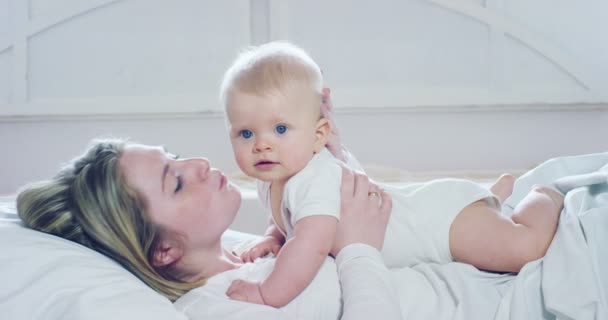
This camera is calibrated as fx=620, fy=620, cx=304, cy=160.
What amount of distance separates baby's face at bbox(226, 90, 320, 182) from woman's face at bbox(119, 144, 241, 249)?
0.08 metres

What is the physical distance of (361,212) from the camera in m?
1.06

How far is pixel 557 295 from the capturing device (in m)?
0.94

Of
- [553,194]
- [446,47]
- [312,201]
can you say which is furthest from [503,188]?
[446,47]

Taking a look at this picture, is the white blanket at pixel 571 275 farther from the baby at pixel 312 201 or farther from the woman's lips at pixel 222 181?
the woman's lips at pixel 222 181

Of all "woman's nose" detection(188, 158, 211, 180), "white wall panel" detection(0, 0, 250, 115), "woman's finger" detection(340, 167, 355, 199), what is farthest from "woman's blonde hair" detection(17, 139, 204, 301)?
"white wall panel" detection(0, 0, 250, 115)

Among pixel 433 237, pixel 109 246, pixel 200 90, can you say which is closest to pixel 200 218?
pixel 109 246

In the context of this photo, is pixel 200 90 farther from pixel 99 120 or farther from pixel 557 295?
pixel 557 295

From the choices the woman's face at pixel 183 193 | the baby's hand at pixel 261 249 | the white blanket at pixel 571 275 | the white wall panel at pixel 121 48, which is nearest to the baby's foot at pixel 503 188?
the white blanket at pixel 571 275

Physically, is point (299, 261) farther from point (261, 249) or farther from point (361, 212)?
point (261, 249)

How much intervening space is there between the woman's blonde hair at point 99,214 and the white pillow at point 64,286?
0.05 metres

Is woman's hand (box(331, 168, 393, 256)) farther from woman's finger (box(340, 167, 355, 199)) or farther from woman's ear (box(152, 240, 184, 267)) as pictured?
woman's ear (box(152, 240, 184, 267))

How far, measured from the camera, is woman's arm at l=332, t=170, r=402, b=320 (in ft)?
2.88

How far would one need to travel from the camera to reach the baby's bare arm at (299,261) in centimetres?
98

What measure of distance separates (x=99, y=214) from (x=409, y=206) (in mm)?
555
